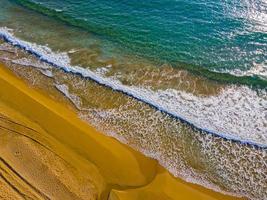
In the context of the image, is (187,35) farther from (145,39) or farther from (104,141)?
(104,141)

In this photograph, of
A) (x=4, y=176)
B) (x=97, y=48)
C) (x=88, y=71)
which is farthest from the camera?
(x=97, y=48)

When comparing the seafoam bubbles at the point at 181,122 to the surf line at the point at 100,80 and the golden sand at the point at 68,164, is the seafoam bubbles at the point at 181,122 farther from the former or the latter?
the golden sand at the point at 68,164

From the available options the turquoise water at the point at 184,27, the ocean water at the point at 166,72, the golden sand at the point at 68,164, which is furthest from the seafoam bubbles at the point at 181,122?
the turquoise water at the point at 184,27

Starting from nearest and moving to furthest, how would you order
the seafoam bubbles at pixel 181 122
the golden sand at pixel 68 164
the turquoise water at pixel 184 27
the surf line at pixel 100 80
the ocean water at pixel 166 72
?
1. the golden sand at pixel 68 164
2. the seafoam bubbles at pixel 181 122
3. the ocean water at pixel 166 72
4. the surf line at pixel 100 80
5. the turquoise water at pixel 184 27

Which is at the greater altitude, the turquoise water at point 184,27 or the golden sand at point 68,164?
the turquoise water at point 184,27

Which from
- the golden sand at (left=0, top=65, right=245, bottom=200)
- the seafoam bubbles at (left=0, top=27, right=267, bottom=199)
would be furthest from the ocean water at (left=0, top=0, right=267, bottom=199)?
the golden sand at (left=0, top=65, right=245, bottom=200)

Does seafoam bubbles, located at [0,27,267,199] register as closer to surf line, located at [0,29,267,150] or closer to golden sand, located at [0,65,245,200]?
surf line, located at [0,29,267,150]

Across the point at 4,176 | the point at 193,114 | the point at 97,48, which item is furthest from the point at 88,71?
the point at 4,176

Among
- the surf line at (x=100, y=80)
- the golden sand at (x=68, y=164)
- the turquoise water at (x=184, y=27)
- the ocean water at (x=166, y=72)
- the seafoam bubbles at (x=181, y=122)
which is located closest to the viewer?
the golden sand at (x=68, y=164)
